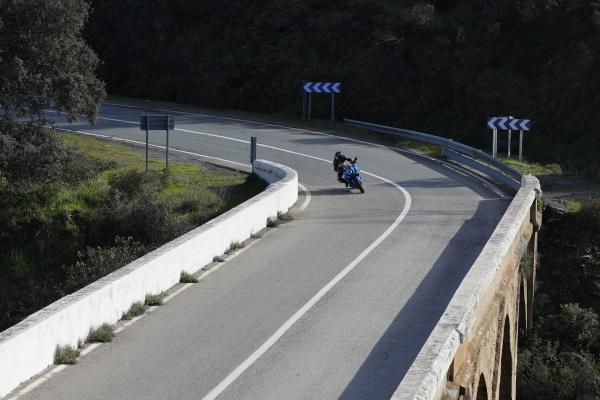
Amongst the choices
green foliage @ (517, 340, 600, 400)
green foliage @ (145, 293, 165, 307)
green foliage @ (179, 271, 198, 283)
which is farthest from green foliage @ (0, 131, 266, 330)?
green foliage @ (517, 340, 600, 400)

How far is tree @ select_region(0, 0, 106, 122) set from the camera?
2473cm

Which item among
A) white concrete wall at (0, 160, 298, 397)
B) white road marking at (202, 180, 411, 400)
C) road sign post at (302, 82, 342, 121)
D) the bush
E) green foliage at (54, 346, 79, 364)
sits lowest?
the bush

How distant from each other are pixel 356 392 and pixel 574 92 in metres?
29.1

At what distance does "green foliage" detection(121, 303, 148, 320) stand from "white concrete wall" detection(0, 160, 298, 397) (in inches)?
2.5

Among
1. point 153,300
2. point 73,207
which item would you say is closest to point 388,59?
point 73,207

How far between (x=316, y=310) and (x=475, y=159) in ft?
54.9

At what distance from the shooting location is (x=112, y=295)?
483 inches

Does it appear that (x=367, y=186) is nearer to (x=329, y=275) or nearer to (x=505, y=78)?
(x=329, y=275)

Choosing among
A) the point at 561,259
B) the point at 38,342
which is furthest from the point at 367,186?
the point at 38,342

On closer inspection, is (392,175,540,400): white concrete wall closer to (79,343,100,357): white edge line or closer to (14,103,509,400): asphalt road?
(14,103,509,400): asphalt road

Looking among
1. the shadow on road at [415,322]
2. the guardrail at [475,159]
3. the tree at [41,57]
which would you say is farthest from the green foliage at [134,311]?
the guardrail at [475,159]

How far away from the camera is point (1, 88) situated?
25.2 metres

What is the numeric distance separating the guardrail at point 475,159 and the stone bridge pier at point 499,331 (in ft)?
10.4

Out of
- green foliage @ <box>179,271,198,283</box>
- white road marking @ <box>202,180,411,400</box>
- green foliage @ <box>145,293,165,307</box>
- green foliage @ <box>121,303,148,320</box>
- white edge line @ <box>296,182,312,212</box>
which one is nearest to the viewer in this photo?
white road marking @ <box>202,180,411,400</box>
